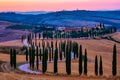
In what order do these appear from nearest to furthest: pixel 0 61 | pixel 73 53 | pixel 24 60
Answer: pixel 0 61 → pixel 24 60 → pixel 73 53

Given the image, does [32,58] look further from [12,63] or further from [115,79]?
[115,79]

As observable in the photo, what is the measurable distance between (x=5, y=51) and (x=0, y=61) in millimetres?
51476

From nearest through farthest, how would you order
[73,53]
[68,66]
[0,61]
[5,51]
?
1. [68,66]
2. [0,61]
3. [73,53]
4. [5,51]

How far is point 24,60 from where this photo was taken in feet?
447

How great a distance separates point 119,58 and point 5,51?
58.5 metres

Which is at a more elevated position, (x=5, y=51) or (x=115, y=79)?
(x=115, y=79)

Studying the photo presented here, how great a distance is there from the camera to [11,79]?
149 ft

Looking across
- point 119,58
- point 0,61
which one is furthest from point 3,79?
point 119,58

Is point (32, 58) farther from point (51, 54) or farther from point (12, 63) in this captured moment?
point (51, 54)

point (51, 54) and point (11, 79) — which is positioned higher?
point (11, 79)

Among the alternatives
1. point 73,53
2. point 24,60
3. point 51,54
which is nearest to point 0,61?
point 24,60

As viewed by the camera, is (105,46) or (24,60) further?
(105,46)

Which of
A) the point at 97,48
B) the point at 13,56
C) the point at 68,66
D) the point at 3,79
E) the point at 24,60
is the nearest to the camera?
the point at 3,79

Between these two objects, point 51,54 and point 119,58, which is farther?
point 119,58
